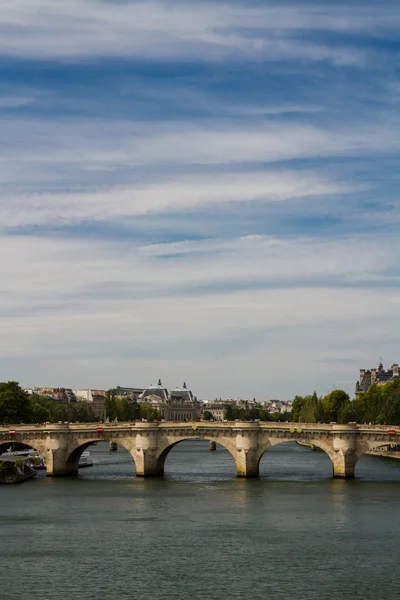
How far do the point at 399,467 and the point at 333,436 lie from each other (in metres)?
30.3

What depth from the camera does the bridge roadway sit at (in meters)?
103

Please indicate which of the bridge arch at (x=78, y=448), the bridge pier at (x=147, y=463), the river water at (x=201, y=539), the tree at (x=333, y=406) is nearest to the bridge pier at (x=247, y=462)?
the river water at (x=201, y=539)

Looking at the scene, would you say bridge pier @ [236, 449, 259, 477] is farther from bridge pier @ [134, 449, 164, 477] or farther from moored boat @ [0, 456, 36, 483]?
moored boat @ [0, 456, 36, 483]

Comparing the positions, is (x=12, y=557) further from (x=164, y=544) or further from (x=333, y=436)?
(x=333, y=436)

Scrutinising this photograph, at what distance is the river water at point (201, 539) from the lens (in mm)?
53719

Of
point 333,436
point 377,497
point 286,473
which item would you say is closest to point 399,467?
point 286,473

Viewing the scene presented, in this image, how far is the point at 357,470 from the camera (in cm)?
12012

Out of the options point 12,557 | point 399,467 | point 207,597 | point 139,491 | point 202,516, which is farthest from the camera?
point 399,467

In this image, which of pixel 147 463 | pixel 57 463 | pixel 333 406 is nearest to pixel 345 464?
pixel 147 463

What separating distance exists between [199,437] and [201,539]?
38.7 meters

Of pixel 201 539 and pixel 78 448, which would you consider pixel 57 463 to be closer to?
pixel 78 448

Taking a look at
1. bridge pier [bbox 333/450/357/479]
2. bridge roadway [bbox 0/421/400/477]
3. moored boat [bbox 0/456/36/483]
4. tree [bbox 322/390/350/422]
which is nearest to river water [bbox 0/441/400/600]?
bridge pier [bbox 333/450/357/479]

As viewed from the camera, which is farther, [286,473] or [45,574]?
[286,473]

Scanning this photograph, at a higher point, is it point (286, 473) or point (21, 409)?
point (21, 409)
